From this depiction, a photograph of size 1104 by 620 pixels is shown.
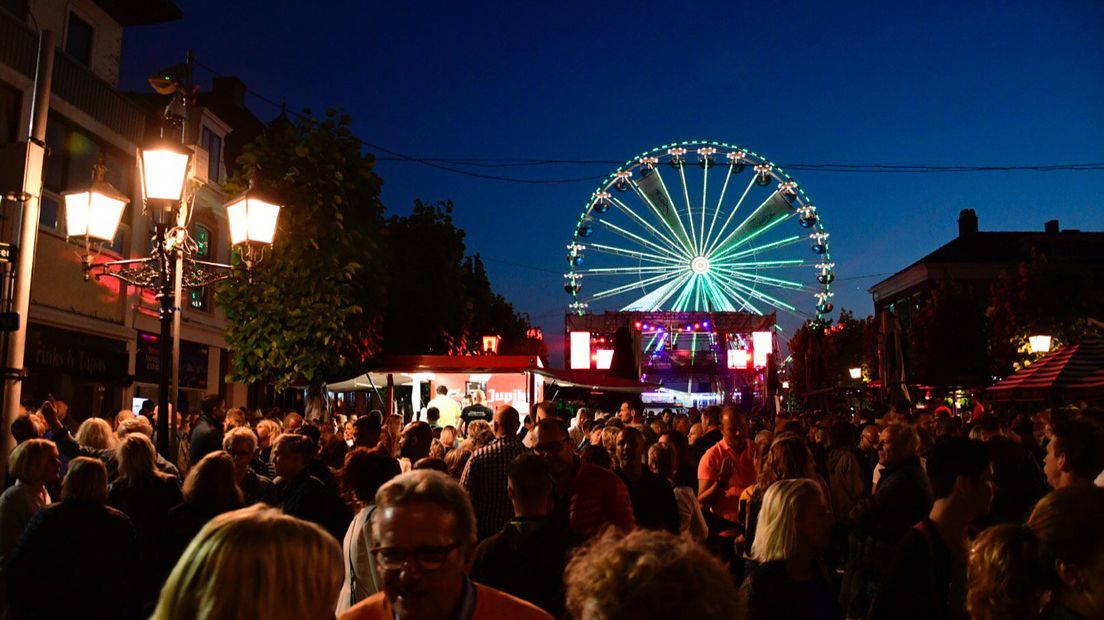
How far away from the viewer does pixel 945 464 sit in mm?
4902

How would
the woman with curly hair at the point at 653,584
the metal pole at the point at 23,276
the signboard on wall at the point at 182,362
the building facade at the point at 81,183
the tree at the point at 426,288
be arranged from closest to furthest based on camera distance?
the woman with curly hair at the point at 653,584, the metal pole at the point at 23,276, the building facade at the point at 81,183, the signboard on wall at the point at 182,362, the tree at the point at 426,288

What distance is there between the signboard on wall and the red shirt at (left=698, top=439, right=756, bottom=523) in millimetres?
14267

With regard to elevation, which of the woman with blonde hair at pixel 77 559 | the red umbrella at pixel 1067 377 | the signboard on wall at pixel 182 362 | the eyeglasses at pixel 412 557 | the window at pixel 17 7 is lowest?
the woman with blonde hair at pixel 77 559

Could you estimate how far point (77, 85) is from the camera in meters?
18.4

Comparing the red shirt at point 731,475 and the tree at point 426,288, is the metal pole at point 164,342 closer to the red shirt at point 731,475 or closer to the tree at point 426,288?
the red shirt at point 731,475

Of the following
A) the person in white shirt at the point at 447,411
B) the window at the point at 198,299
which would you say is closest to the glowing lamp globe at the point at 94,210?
the person in white shirt at the point at 447,411

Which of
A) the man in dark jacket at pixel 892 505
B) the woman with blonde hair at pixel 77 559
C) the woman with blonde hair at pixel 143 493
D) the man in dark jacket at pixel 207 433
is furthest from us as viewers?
the man in dark jacket at pixel 207 433

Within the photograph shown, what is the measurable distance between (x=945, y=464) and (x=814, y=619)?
1.34 metres

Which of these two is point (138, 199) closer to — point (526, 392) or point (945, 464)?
point (526, 392)

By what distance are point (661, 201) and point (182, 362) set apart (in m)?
33.7

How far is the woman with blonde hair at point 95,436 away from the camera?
8.74m

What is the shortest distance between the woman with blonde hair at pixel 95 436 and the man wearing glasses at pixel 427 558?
6450 mm

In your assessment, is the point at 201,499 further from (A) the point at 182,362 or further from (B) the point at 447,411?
(A) the point at 182,362

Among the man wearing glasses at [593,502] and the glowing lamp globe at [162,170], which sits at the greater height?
the glowing lamp globe at [162,170]
